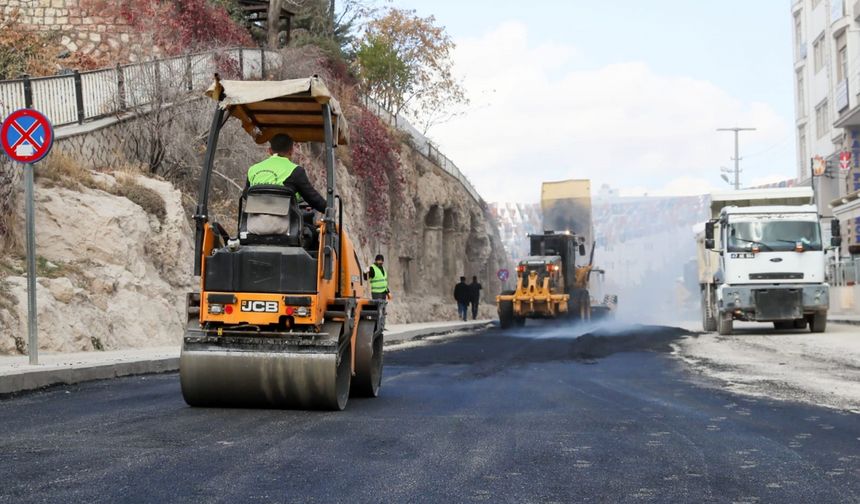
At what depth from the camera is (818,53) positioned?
5559 centimetres

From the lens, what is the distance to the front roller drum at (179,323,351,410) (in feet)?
28.5

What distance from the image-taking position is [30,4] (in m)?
30.2

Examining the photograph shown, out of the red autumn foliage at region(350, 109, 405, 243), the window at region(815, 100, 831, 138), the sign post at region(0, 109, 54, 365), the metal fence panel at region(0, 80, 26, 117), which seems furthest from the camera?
the window at region(815, 100, 831, 138)

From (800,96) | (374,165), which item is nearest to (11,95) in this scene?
(374,165)

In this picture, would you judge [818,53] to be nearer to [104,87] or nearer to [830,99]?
[830,99]

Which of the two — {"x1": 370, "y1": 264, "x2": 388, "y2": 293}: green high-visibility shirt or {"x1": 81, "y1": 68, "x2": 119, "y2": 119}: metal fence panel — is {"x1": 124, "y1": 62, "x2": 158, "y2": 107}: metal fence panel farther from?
{"x1": 370, "y1": 264, "x2": 388, "y2": 293}: green high-visibility shirt

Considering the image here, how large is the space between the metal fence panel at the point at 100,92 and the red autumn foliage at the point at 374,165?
11.1 metres

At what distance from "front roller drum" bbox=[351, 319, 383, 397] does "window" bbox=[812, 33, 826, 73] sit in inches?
1951

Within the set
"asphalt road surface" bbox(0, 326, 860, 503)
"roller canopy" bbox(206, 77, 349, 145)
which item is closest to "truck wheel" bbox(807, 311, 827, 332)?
"asphalt road surface" bbox(0, 326, 860, 503)

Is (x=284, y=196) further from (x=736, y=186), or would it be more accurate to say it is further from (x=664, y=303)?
(x=736, y=186)

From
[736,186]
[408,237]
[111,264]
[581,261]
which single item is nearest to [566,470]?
[111,264]

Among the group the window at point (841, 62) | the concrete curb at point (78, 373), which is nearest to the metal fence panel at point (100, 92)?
the concrete curb at point (78, 373)

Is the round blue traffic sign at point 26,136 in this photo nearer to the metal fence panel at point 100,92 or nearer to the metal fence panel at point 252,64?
the metal fence panel at point 100,92

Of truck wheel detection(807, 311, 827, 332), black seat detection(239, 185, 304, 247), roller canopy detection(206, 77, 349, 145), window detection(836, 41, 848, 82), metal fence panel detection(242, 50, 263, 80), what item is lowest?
truck wheel detection(807, 311, 827, 332)
